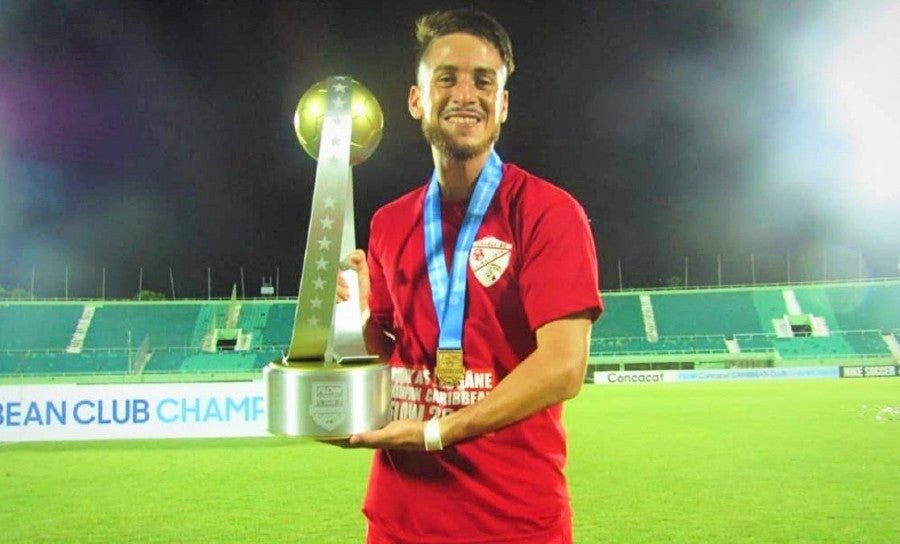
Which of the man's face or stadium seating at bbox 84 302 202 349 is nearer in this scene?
the man's face

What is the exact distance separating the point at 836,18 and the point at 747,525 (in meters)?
27.8

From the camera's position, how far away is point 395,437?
1.50 m

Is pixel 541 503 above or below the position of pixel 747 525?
above

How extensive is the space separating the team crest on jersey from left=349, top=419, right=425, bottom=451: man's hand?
44 centimetres

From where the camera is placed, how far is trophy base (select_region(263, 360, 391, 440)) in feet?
4.43

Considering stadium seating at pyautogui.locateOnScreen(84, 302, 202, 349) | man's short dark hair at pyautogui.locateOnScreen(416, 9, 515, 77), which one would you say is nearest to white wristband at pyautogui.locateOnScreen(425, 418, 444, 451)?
man's short dark hair at pyautogui.locateOnScreen(416, 9, 515, 77)

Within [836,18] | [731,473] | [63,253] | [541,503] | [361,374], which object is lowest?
[731,473]

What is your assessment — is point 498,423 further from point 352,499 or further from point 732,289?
point 732,289

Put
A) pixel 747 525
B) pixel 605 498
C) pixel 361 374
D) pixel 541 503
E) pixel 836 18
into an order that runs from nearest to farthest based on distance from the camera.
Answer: pixel 361 374
pixel 541 503
pixel 747 525
pixel 605 498
pixel 836 18

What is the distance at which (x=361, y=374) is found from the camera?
1.37m

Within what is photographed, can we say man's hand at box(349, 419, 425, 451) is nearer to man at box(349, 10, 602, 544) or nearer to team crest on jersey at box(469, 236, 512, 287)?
man at box(349, 10, 602, 544)

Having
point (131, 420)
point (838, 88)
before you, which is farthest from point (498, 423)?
point (838, 88)

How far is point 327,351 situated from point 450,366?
15.2 inches

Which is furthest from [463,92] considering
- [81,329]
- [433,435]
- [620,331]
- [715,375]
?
[81,329]
